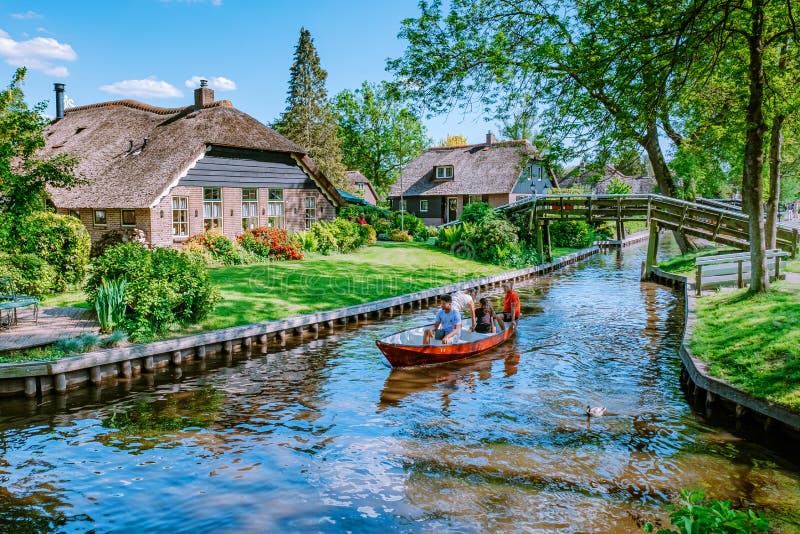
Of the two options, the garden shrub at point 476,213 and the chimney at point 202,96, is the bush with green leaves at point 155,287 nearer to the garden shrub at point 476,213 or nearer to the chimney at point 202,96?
the chimney at point 202,96

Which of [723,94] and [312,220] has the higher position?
[723,94]

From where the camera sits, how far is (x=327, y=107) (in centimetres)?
5503

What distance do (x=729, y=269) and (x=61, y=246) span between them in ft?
69.0

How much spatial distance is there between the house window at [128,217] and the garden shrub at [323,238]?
7651mm

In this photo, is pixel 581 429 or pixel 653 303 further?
pixel 653 303

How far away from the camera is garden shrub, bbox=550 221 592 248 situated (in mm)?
41812

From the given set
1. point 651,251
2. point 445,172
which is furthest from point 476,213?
point 445,172

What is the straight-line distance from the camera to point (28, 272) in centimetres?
1578

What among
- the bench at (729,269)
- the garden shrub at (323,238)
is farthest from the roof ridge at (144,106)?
the bench at (729,269)

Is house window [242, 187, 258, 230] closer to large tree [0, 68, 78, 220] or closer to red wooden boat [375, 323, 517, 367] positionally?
large tree [0, 68, 78, 220]

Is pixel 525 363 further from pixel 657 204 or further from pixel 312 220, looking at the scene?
pixel 312 220

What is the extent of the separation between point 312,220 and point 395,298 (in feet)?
39.6

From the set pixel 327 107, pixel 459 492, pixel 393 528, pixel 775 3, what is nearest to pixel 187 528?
pixel 393 528

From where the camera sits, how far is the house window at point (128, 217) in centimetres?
2356
